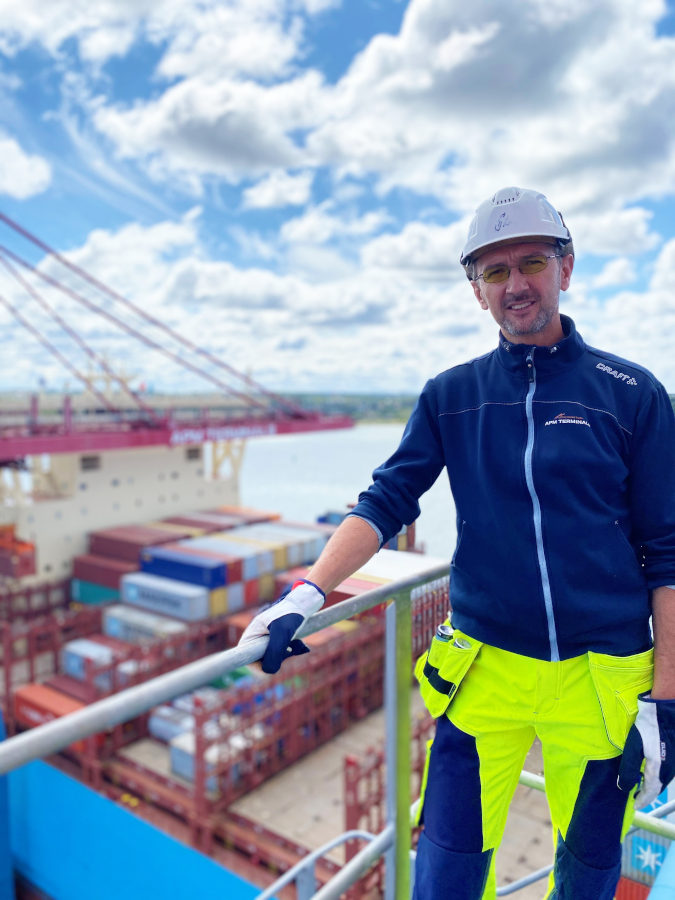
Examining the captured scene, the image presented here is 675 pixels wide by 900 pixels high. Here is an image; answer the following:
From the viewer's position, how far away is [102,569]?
18391mm

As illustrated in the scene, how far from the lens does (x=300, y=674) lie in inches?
498

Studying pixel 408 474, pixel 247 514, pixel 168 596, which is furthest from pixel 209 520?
pixel 408 474

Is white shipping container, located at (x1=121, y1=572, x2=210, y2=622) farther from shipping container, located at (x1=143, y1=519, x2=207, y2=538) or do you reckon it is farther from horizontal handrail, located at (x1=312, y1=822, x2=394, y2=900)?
horizontal handrail, located at (x1=312, y1=822, x2=394, y2=900)

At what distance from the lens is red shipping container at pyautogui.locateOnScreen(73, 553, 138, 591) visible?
18.1m

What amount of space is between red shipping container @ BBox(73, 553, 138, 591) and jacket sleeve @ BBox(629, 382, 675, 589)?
17.9 metres

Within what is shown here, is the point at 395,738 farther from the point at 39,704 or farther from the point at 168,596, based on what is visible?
the point at 168,596

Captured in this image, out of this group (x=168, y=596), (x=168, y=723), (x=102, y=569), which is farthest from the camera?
(x=102, y=569)

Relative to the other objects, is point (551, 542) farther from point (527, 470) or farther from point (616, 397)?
point (616, 397)

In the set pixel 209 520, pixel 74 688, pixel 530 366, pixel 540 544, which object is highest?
pixel 530 366

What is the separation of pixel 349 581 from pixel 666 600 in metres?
Answer: 0.93

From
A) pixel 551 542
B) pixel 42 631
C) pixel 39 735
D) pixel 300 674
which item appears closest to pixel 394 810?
pixel 551 542

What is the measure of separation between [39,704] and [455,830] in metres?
13.8

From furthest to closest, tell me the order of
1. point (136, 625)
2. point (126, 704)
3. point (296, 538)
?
point (296, 538) < point (136, 625) < point (126, 704)

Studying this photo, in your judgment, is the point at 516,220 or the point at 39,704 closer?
the point at 516,220
